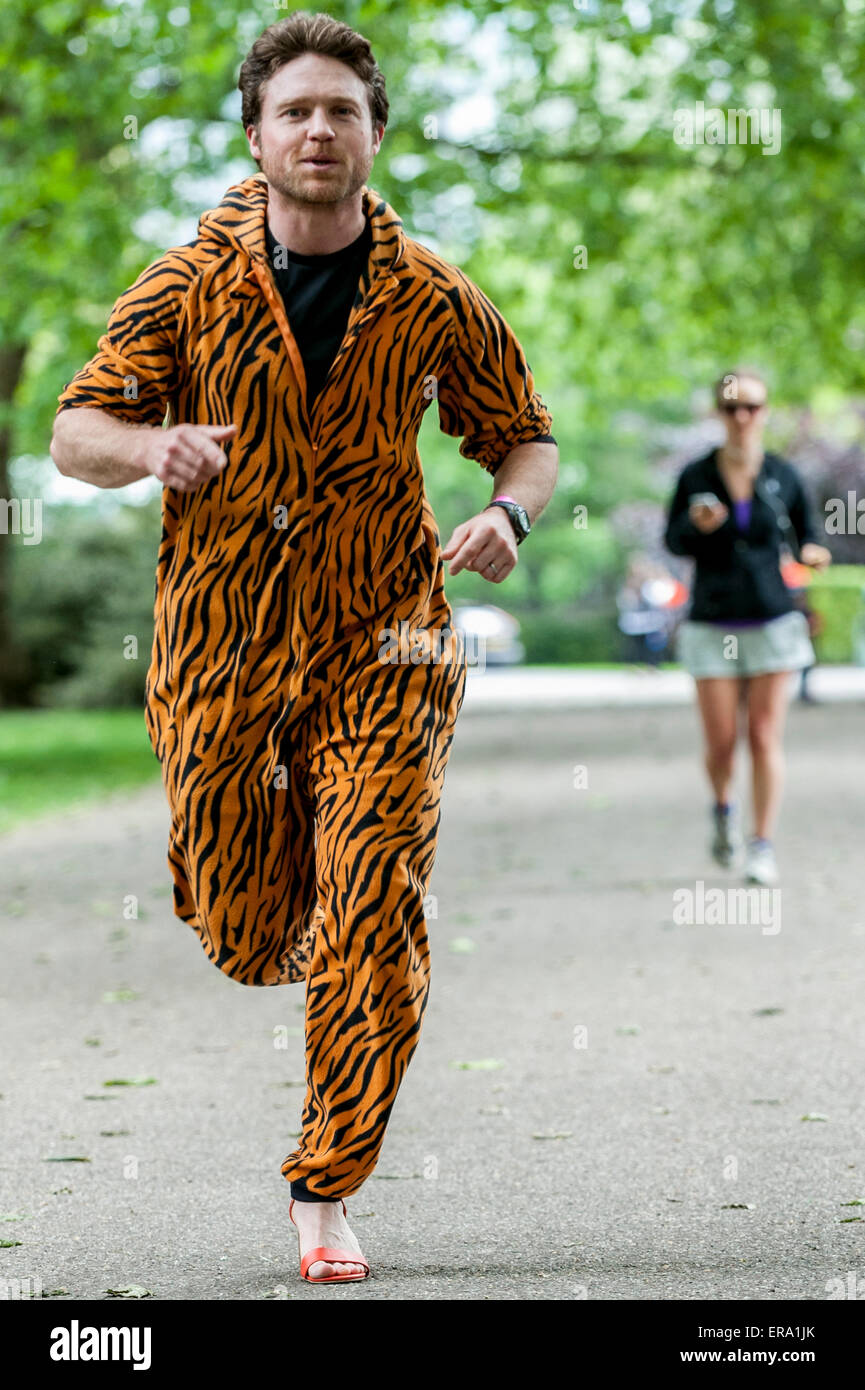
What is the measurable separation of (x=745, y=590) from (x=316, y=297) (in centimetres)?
535

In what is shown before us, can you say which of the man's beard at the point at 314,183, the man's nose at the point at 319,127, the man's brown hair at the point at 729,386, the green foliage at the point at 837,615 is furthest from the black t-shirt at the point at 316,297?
the green foliage at the point at 837,615

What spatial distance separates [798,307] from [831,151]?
4179mm

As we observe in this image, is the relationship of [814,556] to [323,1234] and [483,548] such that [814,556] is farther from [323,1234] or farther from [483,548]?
[323,1234]

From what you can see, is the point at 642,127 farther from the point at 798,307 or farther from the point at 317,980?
the point at 317,980

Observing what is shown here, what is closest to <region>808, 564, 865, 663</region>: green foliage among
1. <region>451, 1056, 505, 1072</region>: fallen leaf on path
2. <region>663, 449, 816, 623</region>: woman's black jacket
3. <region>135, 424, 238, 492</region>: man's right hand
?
<region>663, 449, 816, 623</region>: woman's black jacket

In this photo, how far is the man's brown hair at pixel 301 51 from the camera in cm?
371

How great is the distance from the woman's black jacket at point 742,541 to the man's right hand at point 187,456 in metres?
→ 5.58

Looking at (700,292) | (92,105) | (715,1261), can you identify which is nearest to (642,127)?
(700,292)

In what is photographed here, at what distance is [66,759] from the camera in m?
18.5

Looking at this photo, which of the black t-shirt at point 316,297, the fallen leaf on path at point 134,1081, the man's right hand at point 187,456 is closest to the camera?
the man's right hand at point 187,456

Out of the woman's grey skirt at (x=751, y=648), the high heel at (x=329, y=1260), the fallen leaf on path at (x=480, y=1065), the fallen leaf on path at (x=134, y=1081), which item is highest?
the woman's grey skirt at (x=751, y=648)

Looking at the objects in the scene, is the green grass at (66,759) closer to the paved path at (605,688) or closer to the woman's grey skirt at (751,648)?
the paved path at (605,688)

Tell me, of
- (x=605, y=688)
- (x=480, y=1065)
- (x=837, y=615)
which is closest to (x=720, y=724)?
(x=480, y=1065)
